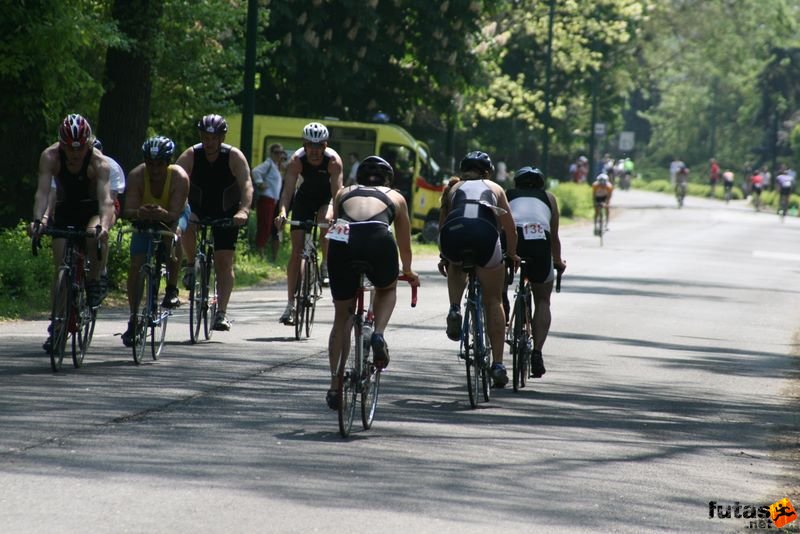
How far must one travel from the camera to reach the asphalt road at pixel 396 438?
748 cm

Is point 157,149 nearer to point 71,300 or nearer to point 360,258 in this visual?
point 71,300

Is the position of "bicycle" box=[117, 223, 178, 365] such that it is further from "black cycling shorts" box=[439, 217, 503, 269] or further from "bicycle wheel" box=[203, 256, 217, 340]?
"black cycling shorts" box=[439, 217, 503, 269]

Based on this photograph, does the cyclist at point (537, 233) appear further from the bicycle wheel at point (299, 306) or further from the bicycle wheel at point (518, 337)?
the bicycle wheel at point (299, 306)

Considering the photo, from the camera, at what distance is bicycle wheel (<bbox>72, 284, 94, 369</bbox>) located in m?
12.0

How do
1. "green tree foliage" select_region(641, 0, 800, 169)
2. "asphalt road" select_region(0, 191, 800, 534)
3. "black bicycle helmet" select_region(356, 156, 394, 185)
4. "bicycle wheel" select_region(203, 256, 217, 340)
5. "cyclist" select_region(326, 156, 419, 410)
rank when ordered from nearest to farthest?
"asphalt road" select_region(0, 191, 800, 534) → "cyclist" select_region(326, 156, 419, 410) → "black bicycle helmet" select_region(356, 156, 394, 185) → "bicycle wheel" select_region(203, 256, 217, 340) → "green tree foliage" select_region(641, 0, 800, 169)

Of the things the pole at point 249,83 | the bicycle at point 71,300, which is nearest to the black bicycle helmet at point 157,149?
the bicycle at point 71,300

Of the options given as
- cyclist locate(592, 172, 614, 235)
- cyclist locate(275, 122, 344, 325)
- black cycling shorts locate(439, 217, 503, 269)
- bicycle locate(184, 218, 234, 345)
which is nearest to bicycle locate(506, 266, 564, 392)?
black cycling shorts locate(439, 217, 503, 269)

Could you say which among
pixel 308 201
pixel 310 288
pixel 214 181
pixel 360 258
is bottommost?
pixel 310 288

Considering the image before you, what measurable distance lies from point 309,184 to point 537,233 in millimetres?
3115

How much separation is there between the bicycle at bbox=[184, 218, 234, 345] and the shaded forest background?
22.5ft

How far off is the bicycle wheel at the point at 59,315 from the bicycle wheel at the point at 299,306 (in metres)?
3.38

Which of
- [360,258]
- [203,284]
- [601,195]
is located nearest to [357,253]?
[360,258]

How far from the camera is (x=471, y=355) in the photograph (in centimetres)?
1145

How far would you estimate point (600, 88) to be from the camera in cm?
6856
